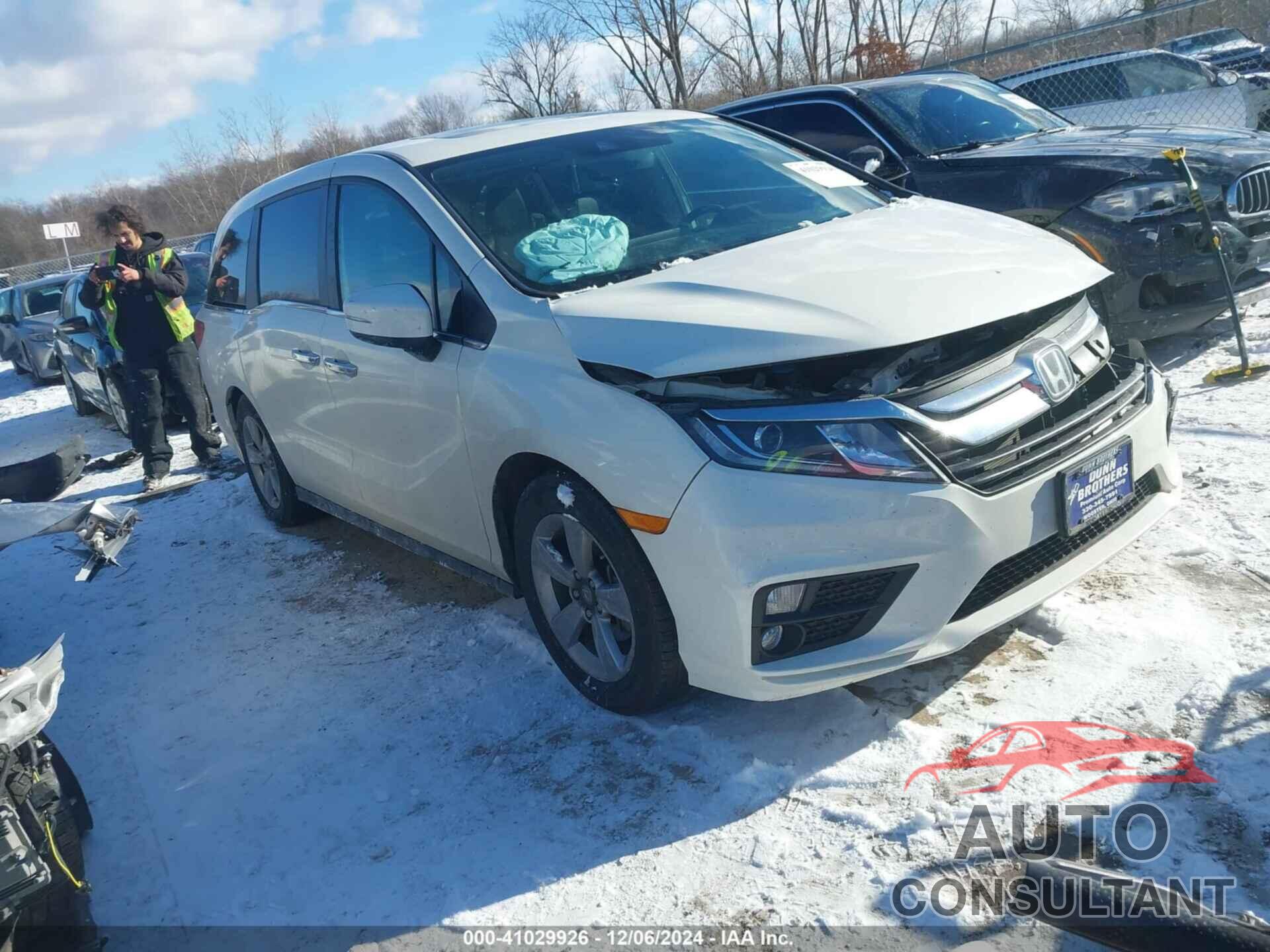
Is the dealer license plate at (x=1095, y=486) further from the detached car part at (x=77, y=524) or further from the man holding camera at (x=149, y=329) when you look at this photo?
the man holding camera at (x=149, y=329)

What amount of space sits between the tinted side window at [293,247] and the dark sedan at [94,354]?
2.85m

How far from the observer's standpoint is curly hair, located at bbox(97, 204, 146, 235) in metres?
7.02

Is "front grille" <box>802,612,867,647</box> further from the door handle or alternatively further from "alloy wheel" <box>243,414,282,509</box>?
"alloy wheel" <box>243,414,282,509</box>

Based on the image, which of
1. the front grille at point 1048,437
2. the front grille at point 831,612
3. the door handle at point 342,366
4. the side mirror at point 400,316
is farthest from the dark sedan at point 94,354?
the front grille at point 1048,437

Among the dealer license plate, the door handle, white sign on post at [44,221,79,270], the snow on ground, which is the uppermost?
white sign on post at [44,221,79,270]

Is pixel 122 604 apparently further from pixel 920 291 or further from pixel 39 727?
pixel 920 291

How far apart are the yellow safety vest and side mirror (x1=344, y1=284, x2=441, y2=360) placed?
4.14 metres

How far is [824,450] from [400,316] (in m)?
1.58

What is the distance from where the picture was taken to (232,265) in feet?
18.1

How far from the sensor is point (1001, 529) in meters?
2.66

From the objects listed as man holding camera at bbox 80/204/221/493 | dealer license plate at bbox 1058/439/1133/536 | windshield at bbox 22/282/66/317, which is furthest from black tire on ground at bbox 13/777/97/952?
windshield at bbox 22/282/66/317

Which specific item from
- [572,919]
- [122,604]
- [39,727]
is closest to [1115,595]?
[572,919]

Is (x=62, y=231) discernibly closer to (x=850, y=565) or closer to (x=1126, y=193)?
(x=1126, y=193)

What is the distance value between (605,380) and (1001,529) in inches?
44.7
